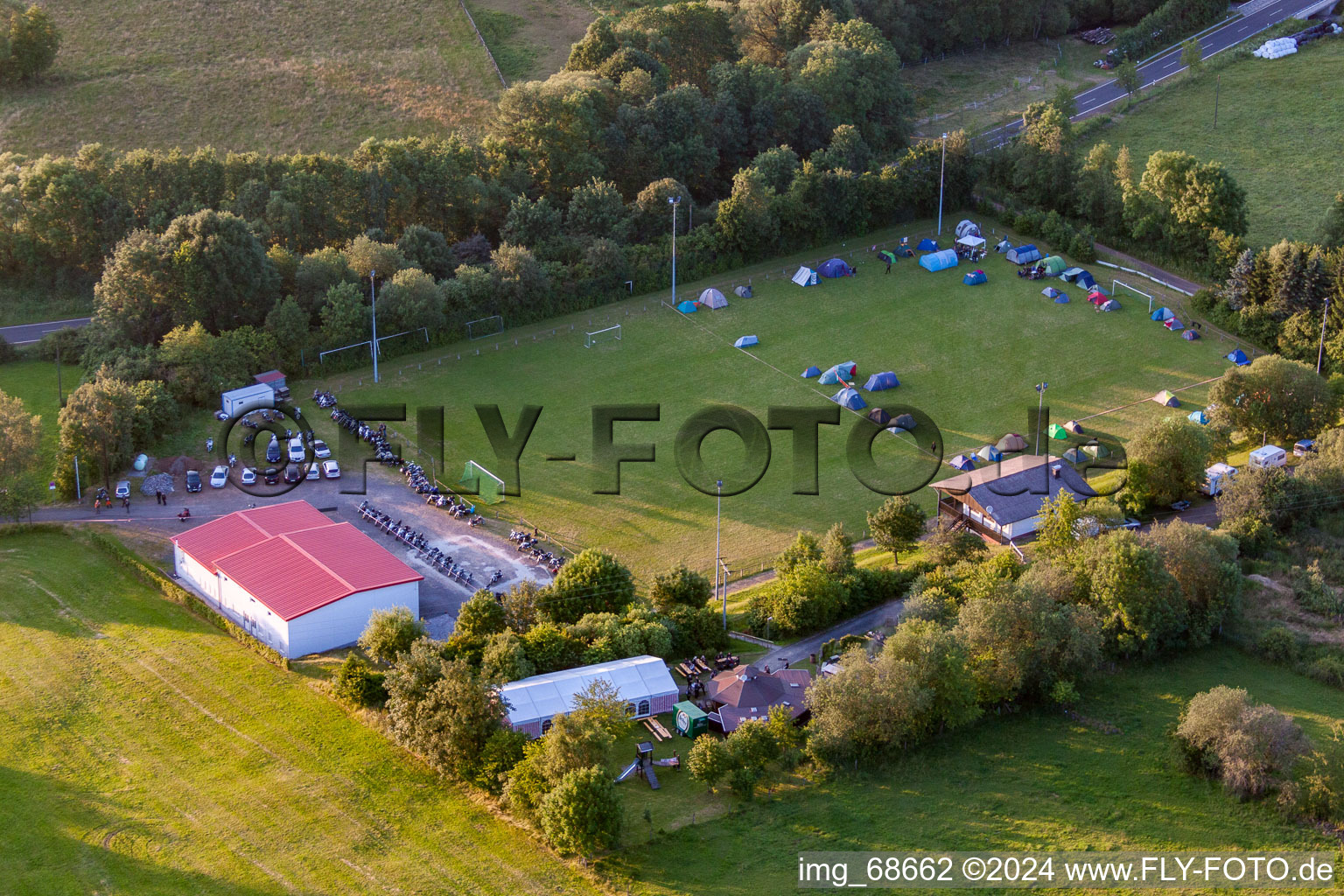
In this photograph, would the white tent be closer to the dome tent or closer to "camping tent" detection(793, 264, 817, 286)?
the dome tent

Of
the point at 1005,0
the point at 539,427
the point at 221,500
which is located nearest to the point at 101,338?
the point at 221,500

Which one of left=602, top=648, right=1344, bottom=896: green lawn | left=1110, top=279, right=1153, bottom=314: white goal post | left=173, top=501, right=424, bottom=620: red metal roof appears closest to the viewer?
left=602, top=648, right=1344, bottom=896: green lawn

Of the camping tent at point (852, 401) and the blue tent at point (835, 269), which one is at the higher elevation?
the blue tent at point (835, 269)

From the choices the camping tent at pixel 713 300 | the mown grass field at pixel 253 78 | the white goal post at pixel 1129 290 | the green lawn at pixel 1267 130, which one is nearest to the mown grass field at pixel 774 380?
the camping tent at pixel 713 300

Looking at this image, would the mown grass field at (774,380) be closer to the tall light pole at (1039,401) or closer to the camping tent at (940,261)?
the tall light pole at (1039,401)

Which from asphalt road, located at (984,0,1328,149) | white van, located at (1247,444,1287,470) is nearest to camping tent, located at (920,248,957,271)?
asphalt road, located at (984,0,1328,149)

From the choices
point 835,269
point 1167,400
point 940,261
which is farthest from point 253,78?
point 1167,400
